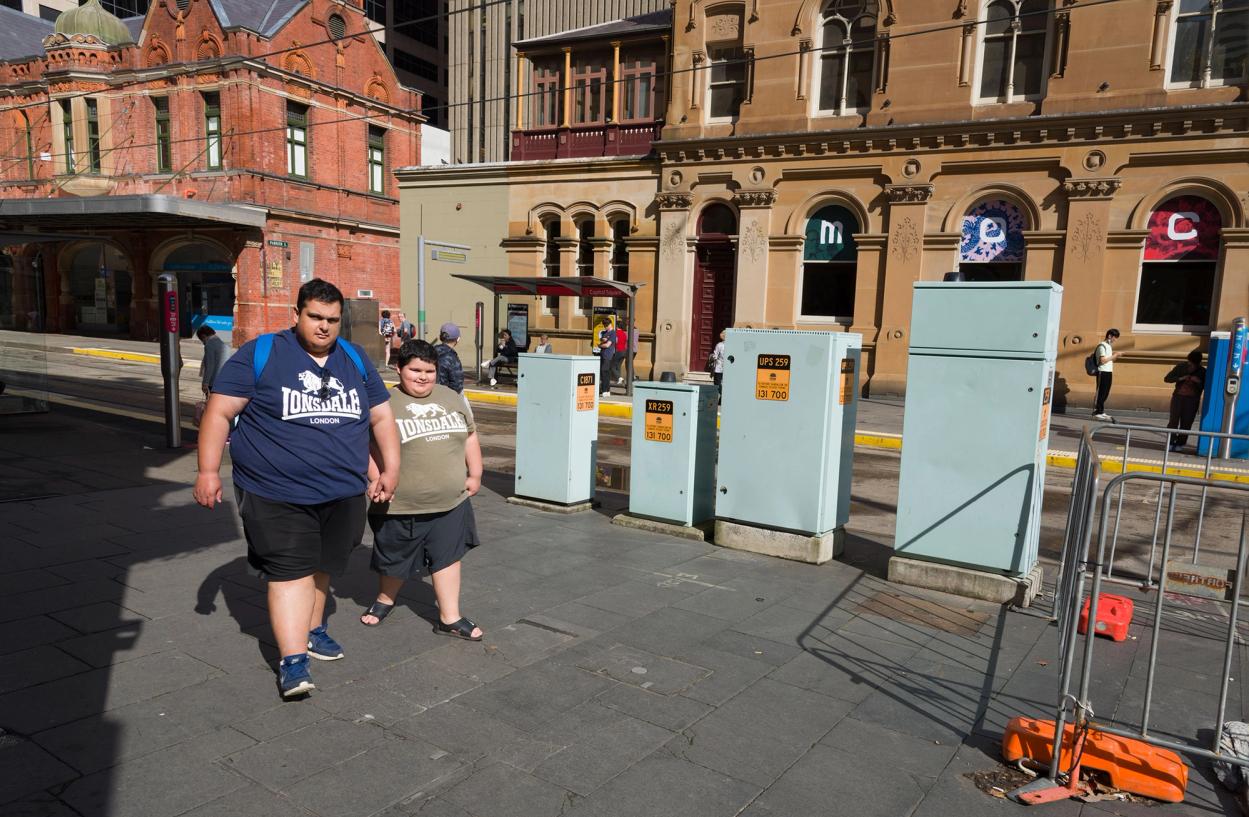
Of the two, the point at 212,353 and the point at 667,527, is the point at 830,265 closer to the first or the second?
the point at 667,527

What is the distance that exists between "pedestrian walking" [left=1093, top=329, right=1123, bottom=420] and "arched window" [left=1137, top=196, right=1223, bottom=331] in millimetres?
1470

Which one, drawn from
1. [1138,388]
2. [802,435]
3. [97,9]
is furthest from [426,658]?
[97,9]

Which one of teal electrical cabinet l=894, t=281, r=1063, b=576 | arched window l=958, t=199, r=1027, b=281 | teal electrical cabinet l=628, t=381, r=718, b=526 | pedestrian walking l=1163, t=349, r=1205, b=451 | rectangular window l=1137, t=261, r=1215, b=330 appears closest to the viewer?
teal electrical cabinet l=894, t=281, r=1063, b=576

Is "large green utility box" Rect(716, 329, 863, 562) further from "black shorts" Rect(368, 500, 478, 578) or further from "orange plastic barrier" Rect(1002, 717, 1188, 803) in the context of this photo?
"orange plastic barrier" Rect(1002, 717, 1188, 803)

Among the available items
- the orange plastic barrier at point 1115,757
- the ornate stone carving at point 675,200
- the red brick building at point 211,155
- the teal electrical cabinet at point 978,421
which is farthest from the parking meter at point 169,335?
the red brick building at point 211,155

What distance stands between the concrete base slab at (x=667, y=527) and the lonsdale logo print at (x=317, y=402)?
148 inches

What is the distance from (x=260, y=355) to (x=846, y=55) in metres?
19.9

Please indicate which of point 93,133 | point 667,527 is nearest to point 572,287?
point 667,527

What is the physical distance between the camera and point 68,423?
11.7m

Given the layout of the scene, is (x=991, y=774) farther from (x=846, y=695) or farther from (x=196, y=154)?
(x=196, y=154)

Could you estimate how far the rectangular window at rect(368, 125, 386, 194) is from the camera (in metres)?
34.6

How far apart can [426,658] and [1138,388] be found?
715 inches

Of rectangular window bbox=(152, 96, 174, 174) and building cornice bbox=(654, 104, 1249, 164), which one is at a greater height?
rectangular window bbox=(152, 96, 174, 174)

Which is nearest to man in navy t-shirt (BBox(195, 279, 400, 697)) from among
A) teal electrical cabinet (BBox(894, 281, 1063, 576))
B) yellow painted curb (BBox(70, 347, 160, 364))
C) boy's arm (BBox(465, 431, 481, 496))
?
boy's arm (BBox(465, 431, 481, 496))
